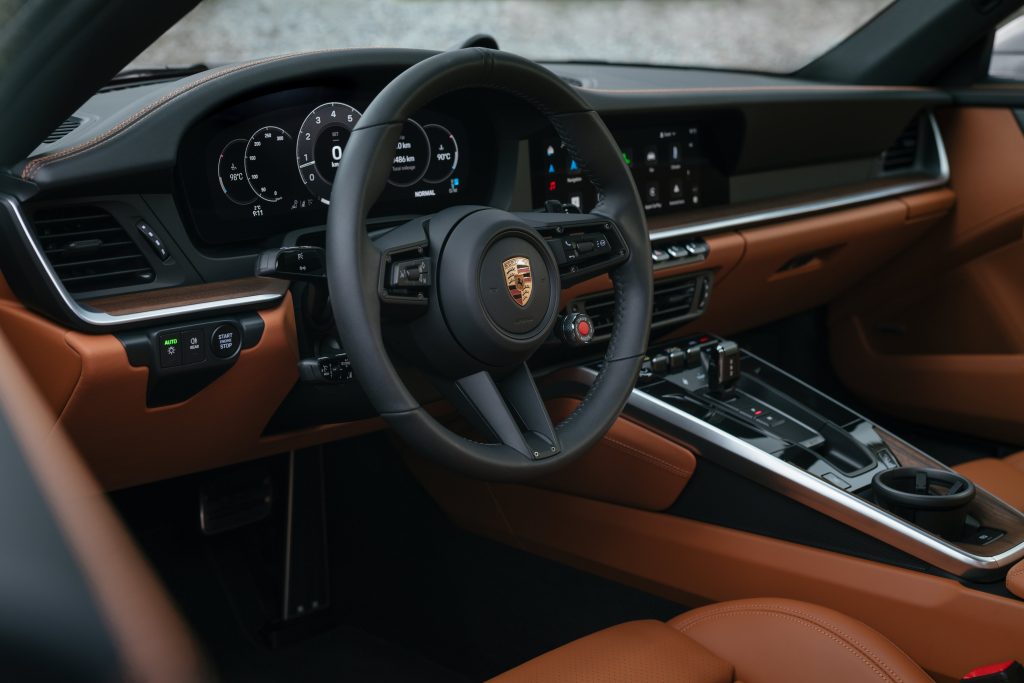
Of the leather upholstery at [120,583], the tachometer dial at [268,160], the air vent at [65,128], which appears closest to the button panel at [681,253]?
the tachometer dial at [268,160]

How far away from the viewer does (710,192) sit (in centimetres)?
209

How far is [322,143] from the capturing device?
1.46m

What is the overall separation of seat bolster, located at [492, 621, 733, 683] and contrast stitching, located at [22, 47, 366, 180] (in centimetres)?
81

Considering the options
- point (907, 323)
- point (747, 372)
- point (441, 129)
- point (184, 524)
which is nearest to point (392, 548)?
point (184, 524)

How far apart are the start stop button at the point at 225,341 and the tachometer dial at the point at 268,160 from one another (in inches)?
7.9

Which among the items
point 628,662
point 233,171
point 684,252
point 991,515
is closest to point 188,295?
point 233,171

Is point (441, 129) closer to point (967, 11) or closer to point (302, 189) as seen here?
point (302, 189)

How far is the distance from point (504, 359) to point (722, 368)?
816mm

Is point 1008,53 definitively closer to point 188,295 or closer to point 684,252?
point 684,252

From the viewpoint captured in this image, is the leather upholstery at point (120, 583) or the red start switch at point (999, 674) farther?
the red start switch at point (999, 674)

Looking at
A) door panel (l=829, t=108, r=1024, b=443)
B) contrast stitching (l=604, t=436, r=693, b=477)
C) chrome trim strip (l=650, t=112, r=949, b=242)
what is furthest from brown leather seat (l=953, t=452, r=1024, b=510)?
chrome trim strip (l=650, t=112, r=949, b=242)

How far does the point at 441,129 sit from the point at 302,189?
0.24m

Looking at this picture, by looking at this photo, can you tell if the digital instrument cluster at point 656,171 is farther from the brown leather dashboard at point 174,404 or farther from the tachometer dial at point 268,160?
the tachometer dial at point 268,160

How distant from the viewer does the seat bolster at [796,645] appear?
122cm
